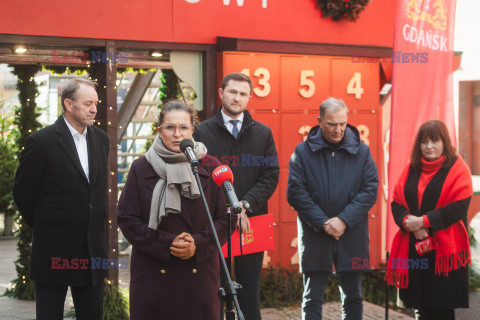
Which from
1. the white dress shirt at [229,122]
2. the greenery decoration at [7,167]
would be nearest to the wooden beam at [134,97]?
the greenery decoration at [7,167]

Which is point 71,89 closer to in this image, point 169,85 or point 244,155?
point 244,155

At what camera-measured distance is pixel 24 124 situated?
26.1ft

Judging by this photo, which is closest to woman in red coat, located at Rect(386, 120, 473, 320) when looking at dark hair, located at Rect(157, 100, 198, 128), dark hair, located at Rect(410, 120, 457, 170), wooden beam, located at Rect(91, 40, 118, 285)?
dark hair, located at Rect(410, 120, 457, 170)

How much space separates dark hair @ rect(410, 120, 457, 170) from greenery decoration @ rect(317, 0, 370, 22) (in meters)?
2.63

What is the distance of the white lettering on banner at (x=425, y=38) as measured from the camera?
6.05 m

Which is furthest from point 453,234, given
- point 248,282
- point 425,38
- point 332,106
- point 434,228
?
point 425,38

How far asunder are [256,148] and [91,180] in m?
1.38

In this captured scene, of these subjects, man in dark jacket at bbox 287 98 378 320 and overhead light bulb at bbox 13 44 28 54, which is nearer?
man in dark jacket at bbox 287 98 378 320

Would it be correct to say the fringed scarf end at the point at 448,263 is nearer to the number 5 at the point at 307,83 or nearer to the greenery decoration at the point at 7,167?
the number 5 at the point at 307,83

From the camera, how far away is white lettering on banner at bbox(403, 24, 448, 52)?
19.9 feet

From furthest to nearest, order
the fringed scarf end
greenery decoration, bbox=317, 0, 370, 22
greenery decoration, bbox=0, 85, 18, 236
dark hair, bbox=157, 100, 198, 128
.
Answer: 1. greenery decoration, bbox=0, 85, 18, 236
2. greenery decoration, bbox=317, 0, 370, 22
3. the fringed scarf end
4. dark hair, bbox=157, 100, 198, 128

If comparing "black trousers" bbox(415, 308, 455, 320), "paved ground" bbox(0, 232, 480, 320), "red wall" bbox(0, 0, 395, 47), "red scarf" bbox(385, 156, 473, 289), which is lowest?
"paved ground" bbox(0, 232, 480, 320)

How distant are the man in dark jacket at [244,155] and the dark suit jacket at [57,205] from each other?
44.5 inches

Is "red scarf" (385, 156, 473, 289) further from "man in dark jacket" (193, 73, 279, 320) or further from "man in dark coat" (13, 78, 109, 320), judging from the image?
"man in dark coat" (13, 78, 109, 320)
